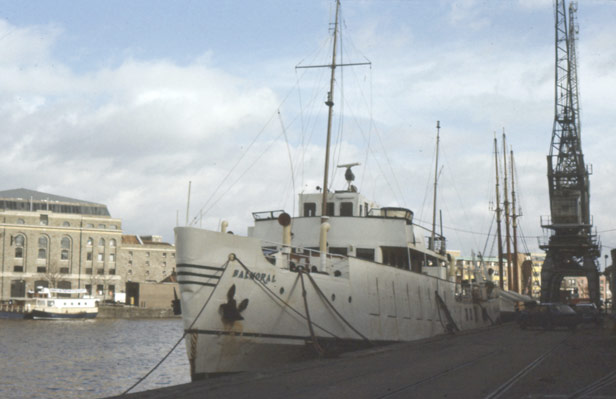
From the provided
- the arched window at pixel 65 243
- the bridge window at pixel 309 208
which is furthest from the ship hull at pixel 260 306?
the arched window at pixel 65 243

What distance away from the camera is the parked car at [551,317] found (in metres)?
38.0

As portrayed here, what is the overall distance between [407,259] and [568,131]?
4709 cm

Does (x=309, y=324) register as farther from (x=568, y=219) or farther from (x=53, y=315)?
(x=53, y=315)

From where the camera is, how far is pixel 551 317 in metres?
38.6

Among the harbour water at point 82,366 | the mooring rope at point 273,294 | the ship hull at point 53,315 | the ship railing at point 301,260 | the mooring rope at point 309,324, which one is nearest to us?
the mooring rope at point 273,294

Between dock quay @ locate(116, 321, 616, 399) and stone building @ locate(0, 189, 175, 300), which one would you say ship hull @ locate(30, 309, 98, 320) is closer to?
stone building @ locate(0, 189, 175, 300)

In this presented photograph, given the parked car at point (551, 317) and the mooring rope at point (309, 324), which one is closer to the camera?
the mooring rope at point (309, 324)

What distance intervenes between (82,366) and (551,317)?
1030 inches

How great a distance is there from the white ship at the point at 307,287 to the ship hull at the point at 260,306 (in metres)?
0.03

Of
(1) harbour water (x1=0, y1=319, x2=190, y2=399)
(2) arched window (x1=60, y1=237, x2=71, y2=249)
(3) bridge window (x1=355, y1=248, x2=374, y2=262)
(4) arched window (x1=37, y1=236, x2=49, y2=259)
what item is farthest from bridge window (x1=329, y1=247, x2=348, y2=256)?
(2) arched window (x1=60, y1=237, x2=71, y2=249)

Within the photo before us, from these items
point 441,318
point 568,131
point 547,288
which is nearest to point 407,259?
point 441,318

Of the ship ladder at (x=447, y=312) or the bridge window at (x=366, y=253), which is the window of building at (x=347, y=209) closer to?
the bridge window at (x=366, y=253)

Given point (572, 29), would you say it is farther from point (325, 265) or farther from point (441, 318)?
point (325, 265)

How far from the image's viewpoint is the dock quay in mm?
13227
